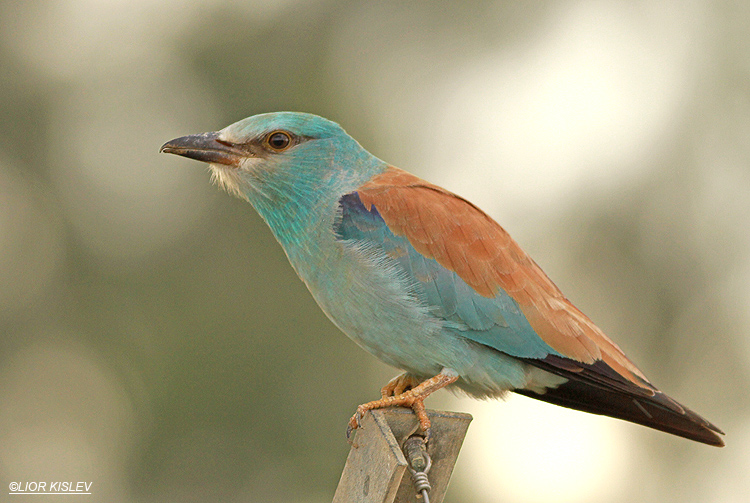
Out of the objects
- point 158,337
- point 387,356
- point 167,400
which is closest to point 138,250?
point 158,337

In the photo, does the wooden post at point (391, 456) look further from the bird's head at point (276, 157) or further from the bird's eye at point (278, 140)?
the bird's eye at point (278, 140)

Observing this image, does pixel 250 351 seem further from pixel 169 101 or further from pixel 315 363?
pixel 169 101

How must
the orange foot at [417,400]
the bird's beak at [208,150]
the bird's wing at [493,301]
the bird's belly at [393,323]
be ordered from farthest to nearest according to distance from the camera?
the bird's beak at [208,150], the bird's wing at [493,301], the bird's belly at [393,323], the orange foot at [417,400]

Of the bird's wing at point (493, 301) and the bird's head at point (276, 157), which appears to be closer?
the bird's wing at point (493, 301)

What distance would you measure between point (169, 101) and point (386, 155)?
3.42m

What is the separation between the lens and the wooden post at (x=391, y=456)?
10.1 ft

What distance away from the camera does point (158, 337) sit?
11391mm

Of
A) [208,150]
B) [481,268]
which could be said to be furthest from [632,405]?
[208,150]

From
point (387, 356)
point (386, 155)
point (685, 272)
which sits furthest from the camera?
point (685, 272)

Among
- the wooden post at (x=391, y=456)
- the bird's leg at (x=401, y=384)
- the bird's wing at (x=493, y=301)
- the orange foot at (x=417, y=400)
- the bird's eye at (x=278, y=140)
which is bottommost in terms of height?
the wooden post at (x=391, y=456)

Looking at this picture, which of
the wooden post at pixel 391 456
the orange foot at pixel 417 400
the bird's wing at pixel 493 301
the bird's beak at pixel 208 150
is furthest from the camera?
the bird's beak at pixel 208 150

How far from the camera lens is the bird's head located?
4379mm

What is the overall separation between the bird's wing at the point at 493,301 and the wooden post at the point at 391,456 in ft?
2.27

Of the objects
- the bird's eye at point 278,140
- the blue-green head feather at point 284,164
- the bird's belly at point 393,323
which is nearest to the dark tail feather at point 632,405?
the bird's belly at point 393,323
